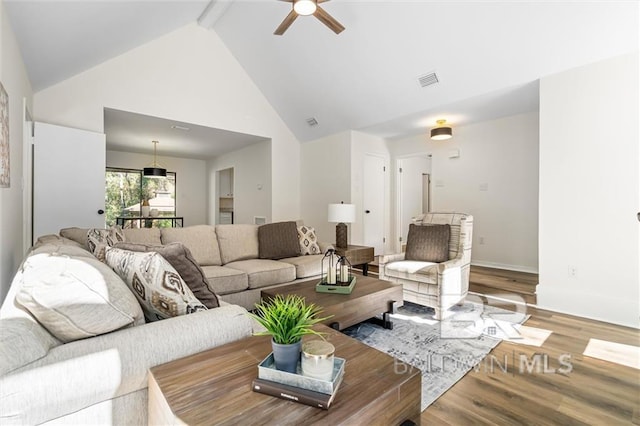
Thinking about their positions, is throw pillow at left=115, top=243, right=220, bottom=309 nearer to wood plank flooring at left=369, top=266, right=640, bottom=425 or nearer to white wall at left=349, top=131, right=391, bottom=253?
wood plank flooring at left=369, top=266, right=640, bottom=425

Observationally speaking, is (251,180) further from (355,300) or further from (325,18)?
(355,300)

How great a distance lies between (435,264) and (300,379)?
2.48 metres

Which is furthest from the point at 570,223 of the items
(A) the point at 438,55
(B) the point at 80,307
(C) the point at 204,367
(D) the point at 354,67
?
(B) the point at 80,307

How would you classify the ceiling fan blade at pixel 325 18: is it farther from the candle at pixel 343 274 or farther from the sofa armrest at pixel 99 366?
the sofa armrest at pixel 99 366

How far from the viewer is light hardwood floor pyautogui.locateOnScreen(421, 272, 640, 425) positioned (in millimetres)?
1542

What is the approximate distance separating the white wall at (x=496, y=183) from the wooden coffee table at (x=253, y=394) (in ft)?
15.3

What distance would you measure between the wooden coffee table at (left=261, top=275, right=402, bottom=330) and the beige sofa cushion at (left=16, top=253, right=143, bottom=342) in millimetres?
1280

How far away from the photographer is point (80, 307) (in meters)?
0.96

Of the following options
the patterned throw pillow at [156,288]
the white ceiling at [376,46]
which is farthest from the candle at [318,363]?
the white ceiling at [376,46]

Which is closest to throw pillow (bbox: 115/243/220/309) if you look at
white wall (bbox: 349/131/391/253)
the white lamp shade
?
the white lamp shade

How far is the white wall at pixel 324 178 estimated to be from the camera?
5.48 m

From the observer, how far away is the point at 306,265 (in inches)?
132

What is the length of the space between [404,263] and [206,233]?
84.6 inches

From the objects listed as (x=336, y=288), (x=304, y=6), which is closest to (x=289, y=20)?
(x=304, y=6)
